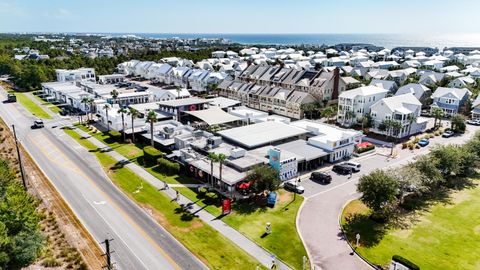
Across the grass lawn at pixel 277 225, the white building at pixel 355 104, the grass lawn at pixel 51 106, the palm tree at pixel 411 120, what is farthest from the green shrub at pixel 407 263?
the grass lawn at pixel 51 106

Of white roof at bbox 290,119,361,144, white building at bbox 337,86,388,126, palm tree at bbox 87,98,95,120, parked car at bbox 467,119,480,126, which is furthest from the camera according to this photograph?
parked car at bbox 467,119,480,126

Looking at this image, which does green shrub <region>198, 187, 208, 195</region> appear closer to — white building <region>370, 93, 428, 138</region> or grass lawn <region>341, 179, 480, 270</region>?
grass lawn <region>341, 179, 480, 270</region>

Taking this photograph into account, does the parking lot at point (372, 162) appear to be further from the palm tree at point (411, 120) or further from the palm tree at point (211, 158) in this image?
the palm tree at point (211, 158)

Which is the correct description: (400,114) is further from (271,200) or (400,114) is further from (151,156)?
(151,156)

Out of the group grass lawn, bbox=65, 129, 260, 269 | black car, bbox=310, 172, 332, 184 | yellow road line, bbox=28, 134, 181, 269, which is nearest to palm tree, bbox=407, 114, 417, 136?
black car, bbox=310, 172, 332, 184

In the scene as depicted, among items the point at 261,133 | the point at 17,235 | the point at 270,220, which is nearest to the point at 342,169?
the point at 261,133
